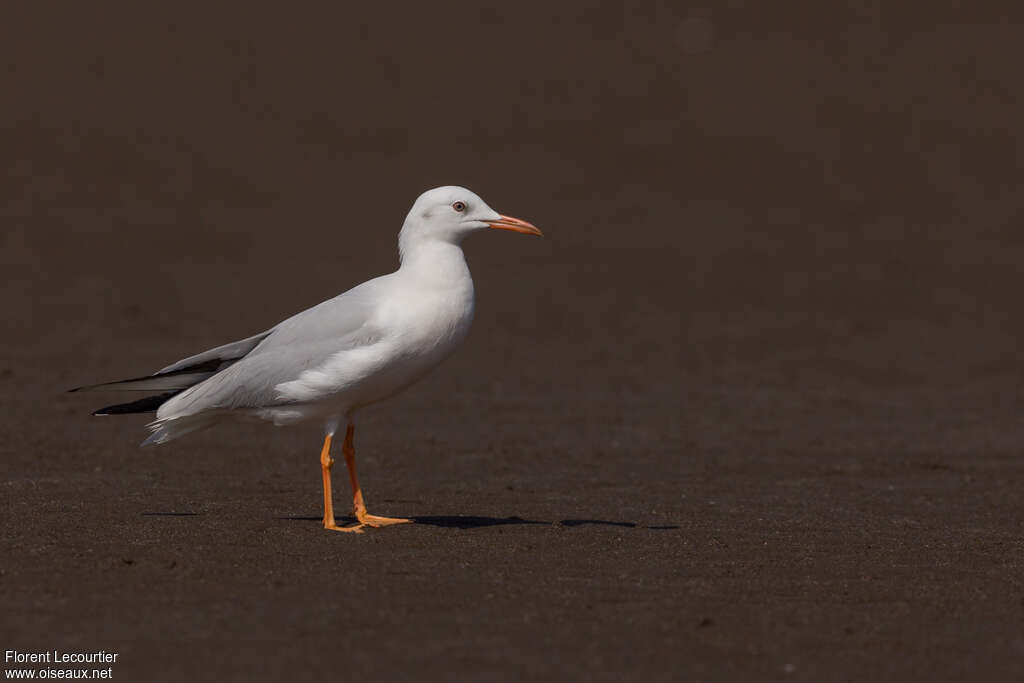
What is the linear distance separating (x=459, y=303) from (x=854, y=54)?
24.7m

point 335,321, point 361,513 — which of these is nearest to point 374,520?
point 361,513

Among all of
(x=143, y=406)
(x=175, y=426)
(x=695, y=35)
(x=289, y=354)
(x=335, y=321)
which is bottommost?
(x=175, y=426)

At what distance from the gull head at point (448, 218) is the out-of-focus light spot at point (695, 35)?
23729 mm

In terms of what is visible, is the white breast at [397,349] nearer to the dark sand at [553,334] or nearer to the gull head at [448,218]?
the gull head at [448,218]

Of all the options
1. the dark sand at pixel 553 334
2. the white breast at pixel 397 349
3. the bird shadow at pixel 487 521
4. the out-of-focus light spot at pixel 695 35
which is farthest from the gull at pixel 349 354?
the out-of-focus light spot at pixel 695 35

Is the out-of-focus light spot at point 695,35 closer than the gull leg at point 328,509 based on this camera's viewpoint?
No

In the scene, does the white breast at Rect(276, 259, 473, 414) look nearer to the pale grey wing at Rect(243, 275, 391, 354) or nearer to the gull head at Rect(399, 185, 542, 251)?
the pale grey wing at Rect(243, 275, 391, 354)

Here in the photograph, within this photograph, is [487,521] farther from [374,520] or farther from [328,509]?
[328,509]

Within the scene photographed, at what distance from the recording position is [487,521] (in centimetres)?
999

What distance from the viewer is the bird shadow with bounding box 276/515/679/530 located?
9875 mm

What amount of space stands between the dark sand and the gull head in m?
1.70

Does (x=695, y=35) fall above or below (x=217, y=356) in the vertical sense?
above

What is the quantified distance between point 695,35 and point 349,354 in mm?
25568

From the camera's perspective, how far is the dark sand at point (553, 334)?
7570 millimetres
